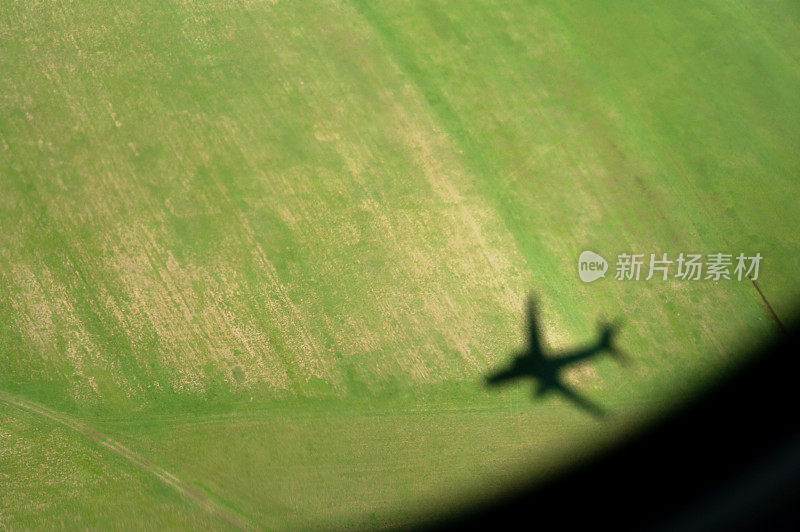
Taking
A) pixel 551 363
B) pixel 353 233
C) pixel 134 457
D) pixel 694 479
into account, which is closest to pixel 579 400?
pixel 551 363

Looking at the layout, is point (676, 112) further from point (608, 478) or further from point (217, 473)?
point (217, 473)

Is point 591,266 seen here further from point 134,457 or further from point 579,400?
point 134,457

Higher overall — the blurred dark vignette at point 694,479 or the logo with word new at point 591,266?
the logo with word new at point 591,266

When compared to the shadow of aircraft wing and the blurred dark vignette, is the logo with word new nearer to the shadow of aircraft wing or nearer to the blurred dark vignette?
the shadow of aircraft wing

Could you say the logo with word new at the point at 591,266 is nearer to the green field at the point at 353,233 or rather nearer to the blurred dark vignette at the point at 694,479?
the green field at the point at 353,233

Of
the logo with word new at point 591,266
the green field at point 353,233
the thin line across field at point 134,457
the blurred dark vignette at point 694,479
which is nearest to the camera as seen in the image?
the blurred dark vignette at point 694,479

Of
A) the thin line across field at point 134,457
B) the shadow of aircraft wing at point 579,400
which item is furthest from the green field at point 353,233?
the shadow of aircraft wing at point 579,400

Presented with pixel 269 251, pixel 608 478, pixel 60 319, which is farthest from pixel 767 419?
pixel 60 319

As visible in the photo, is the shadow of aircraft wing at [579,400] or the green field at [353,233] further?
the shadow of aircraft wing at [579,400]
